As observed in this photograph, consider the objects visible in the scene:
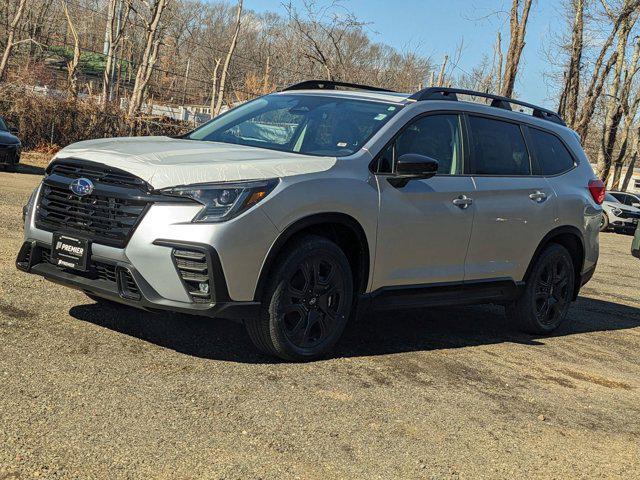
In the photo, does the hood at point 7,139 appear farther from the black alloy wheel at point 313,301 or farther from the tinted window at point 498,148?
the black alloy wheel at point 313,301

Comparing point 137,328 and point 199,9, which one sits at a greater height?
point 199,9

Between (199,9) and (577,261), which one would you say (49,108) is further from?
(199,9)

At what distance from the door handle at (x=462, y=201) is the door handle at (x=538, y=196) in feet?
3.11

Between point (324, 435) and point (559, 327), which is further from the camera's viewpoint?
point (559, 327)

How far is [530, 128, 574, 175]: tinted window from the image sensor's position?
7.50 m

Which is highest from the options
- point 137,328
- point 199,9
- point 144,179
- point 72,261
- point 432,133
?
point 199,9

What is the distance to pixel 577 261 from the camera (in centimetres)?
791

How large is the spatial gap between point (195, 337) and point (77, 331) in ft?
2.55

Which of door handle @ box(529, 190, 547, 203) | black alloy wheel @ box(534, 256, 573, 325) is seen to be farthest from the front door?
black alloy wheel @ box(534, 256, 573, 325)

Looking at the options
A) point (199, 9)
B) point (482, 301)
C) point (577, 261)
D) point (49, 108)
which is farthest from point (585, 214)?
point (199, 9)

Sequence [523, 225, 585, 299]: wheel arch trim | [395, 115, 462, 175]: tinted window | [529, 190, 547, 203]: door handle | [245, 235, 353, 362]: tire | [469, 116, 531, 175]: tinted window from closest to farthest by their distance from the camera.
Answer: [245, 235, 353, 362]: tire
[395, 115, 462, 175]: tinted window
[469, 116, 531, 175]: tinted window
[529, 190, 547, 203]: door handle
[523, 225, 585, 299]: wheel arch trim

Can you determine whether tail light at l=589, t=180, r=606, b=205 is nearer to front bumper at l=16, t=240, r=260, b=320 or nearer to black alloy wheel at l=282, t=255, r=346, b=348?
black alloy wheel at l=282, t=255, r=346, b=348

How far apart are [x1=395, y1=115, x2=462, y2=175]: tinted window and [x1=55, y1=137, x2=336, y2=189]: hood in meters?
0.79

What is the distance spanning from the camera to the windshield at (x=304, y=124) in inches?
232
